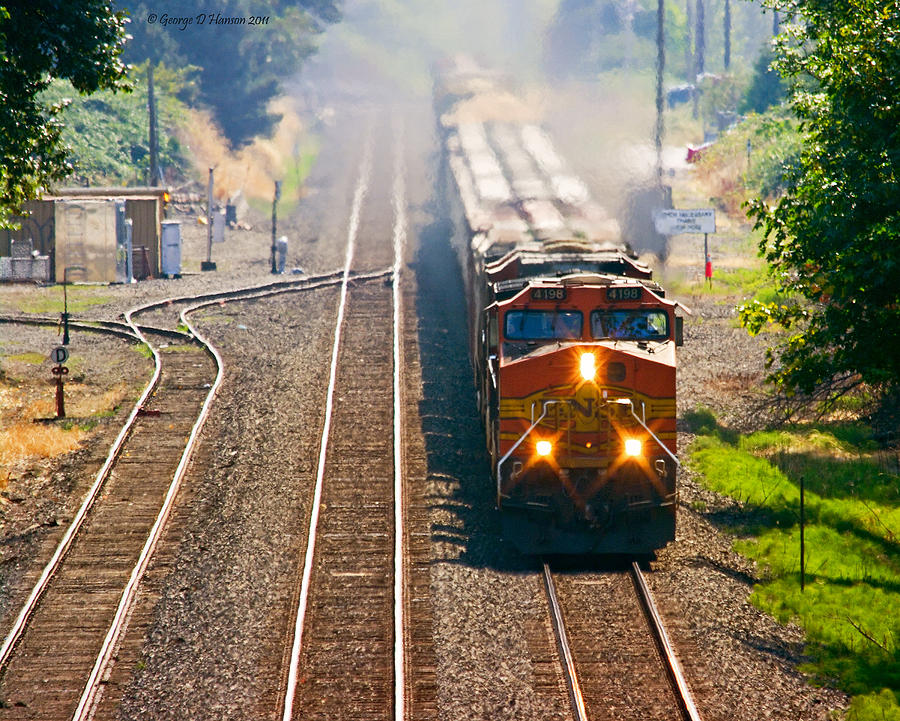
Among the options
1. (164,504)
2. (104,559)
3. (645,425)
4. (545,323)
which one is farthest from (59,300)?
(645,425)

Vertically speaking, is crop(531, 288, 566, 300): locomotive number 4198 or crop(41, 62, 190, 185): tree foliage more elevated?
crop(41, 62, 190, 185): tree foliage

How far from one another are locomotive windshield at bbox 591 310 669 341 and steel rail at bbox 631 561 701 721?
10.9 feet

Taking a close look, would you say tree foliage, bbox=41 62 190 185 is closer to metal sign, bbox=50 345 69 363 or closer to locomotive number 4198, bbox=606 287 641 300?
metal sign, bbox=50 345 69 363

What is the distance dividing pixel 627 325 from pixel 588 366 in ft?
4.13

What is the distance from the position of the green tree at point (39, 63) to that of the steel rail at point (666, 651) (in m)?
12.2

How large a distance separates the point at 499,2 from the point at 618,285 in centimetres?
9918

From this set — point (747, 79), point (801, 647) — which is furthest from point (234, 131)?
point (801, 647)

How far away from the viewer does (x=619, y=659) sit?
460 inches

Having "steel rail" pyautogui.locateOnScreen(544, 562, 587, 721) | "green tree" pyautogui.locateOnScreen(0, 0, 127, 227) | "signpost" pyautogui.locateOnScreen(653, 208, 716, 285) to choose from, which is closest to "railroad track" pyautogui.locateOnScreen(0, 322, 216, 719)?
"green tree" pyautogui.locateOnScreen(0, 0, 127, 227)

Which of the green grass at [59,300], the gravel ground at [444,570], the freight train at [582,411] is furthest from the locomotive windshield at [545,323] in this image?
the green grass at [59,300]

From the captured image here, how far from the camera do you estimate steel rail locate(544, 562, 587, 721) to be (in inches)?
416

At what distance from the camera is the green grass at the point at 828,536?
11625 millimetres

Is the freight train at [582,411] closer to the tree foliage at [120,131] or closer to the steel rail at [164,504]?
the steel rail at [164,504]

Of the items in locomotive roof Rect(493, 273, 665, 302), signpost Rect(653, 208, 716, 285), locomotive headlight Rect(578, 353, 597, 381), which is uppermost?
signpost Rect(653, 208, 716, 285)
